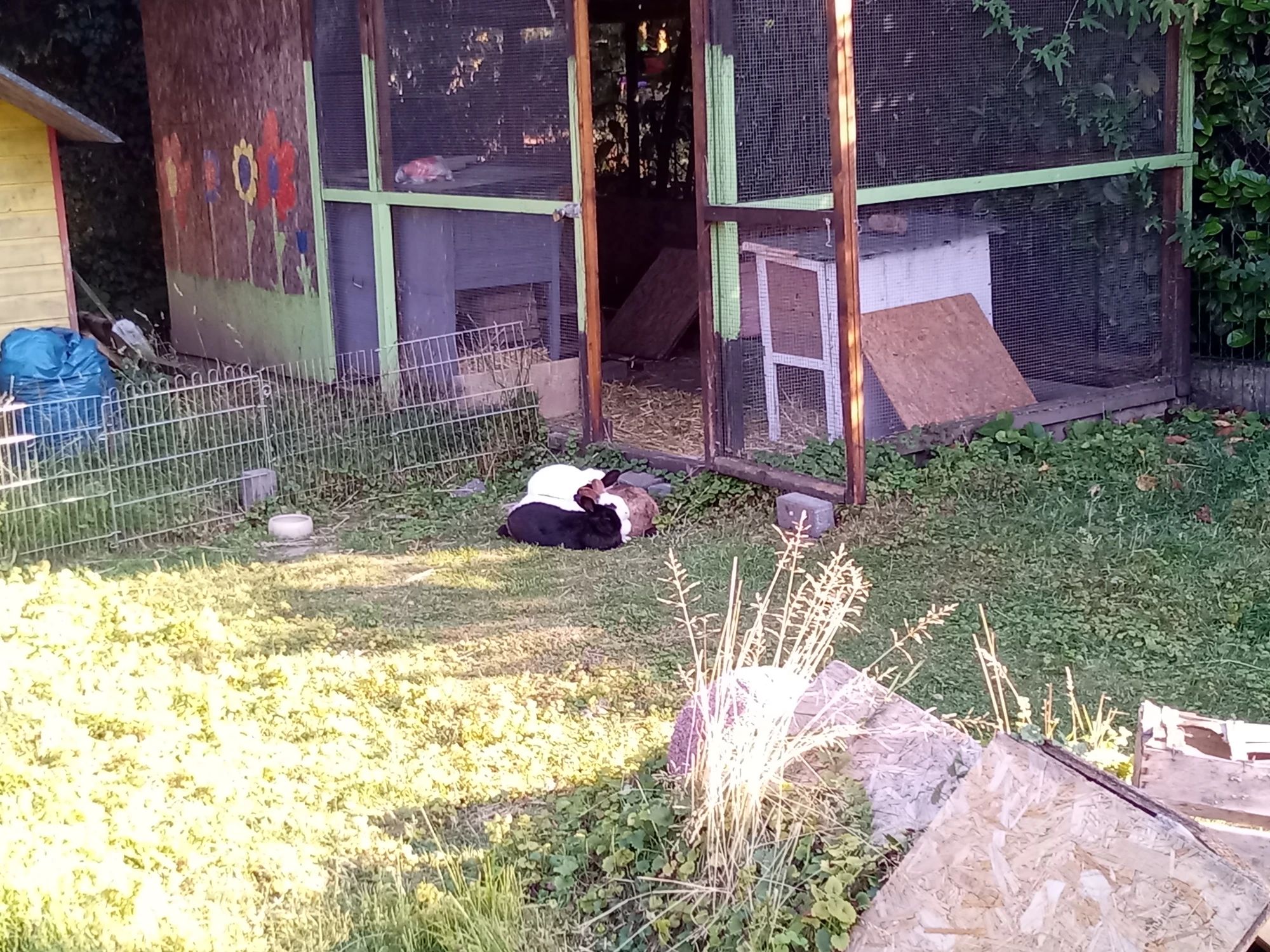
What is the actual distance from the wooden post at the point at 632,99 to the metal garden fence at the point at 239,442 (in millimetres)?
3812

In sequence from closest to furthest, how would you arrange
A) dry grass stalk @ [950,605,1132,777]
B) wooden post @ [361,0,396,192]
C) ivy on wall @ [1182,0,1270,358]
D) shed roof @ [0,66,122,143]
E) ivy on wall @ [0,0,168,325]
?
dry grass stalk @ [950,605,1132,777] → ivy on wall @ [1182,0,1270,358] → shed roof @ [0,66,122,143] → wooden post @ [361,0,396,192] → ivy on wall @ [0,0,168,325]

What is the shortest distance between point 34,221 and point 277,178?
5.28ft

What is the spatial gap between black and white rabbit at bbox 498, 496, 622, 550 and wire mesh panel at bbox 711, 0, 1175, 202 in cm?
157

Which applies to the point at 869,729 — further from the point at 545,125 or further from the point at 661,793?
the point at 545,125

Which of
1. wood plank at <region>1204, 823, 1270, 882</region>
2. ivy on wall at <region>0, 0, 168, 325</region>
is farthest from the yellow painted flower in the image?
wood plank at <region>1204, 823, 1270, 882</region>

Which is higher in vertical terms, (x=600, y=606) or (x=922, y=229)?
(x=922, y=229)

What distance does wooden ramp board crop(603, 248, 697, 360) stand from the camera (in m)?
10.2

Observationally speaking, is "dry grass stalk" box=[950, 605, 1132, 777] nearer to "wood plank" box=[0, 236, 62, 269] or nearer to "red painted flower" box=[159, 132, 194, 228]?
"wood plank" box=[0, 236, 62, 269]

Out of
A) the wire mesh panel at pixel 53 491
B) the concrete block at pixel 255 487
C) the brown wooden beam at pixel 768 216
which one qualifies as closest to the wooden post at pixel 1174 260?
the brown wooden beam at pixel 768 216

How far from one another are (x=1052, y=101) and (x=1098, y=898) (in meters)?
5.19

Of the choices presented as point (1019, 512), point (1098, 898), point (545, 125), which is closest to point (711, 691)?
point (1098, 898)

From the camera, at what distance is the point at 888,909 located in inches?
115

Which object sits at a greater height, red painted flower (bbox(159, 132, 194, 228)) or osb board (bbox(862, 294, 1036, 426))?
red painted flower (bbox(159, 132, 194, 228))

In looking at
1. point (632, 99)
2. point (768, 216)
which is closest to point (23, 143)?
point (632, 99)
